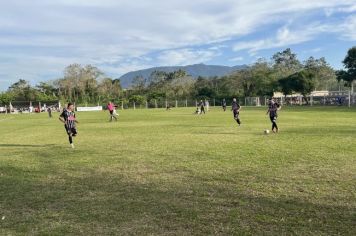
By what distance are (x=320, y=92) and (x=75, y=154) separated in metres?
109

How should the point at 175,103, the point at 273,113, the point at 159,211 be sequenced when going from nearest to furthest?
1. the point at 159,211
2. the point at 273,113
3. the point at 175,103

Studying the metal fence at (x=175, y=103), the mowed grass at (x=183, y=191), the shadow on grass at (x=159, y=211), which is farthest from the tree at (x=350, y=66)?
the shadow on grass at (x=159, y=211)

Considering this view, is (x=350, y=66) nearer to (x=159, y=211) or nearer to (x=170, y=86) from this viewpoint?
(x=170, y=86)

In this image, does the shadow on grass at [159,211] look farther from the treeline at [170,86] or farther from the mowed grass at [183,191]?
the treeline at [170,86]

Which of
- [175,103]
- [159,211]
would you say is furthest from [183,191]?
[175,103]

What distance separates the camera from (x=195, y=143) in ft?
56.8

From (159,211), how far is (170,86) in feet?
339

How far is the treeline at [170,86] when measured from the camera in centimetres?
9594

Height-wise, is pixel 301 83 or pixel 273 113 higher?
pixel 301 83

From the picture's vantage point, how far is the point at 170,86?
362ft

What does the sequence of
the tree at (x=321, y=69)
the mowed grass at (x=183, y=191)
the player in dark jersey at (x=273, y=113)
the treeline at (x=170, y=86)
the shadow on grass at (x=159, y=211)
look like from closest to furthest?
the shadow on grass at (x=159, y=211), the mowed grass at (x=183, y=191), the player in dark jersey at (x=273, y=113), the treeline at (x=170, y=86), the tree at (x=321, y=69)

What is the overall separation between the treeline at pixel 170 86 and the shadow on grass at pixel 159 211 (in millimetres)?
80502

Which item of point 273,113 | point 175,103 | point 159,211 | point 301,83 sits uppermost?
point 301,83

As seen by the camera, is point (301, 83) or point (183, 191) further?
point (301, 83)
